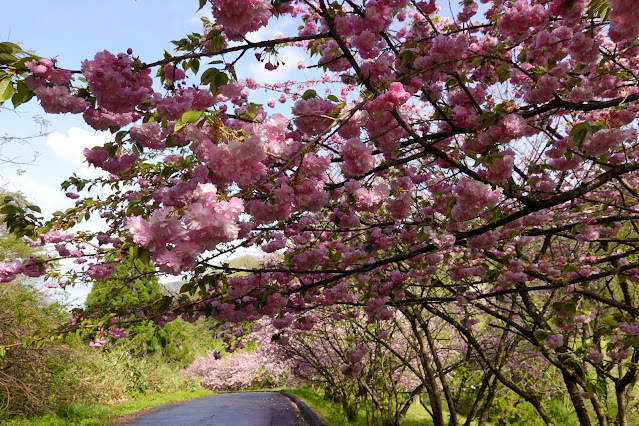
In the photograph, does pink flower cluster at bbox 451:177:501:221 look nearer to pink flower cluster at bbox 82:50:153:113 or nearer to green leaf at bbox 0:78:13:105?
pink flower cluster at bbox 82:50:153:113

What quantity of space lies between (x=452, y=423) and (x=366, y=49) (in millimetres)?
5820

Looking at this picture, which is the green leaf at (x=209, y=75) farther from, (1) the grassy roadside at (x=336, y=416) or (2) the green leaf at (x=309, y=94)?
(1) the grassy roadside at (x=336, y=416)

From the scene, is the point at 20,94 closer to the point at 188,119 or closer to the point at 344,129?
the point at 188,119

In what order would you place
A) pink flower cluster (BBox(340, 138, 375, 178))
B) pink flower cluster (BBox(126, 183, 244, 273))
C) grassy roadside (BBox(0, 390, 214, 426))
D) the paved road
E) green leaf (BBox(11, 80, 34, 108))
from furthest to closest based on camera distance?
1. the paved road
2. grassy roadside (BBox(0, 390, 214, 426))
3. pink flower cluster (BBox(340, 138, 375, 178))
4. green leaf (BBox(11, 80, 34, 108))
5. pink flower cluster (BBox(126, 183, 244, 273))

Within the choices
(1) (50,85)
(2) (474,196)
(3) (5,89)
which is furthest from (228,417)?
(3) (5,89)

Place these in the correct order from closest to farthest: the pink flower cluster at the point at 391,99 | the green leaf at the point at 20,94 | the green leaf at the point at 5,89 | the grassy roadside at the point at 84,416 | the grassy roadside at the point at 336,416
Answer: the green leaf at the point at 5,89, the green leaf at the point at 20,94, the pink flower cluster at the point at 391,99, the grassy roadside at the point at 84,416, the grassy roadside at the point at 336,416

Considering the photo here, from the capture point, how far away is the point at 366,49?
2.93 metres

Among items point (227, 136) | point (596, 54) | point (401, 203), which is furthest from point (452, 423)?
point (227, 136)

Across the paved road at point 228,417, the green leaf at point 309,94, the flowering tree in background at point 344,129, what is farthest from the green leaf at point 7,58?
the paved road at point 228,417

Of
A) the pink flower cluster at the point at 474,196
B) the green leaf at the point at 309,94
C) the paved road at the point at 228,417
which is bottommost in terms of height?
the paved road at the point at 228,417

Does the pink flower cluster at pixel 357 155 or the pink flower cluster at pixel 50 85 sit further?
the pink flower cluster at pixel 357 155

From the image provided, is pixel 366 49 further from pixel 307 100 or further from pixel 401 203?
pixel 401 203

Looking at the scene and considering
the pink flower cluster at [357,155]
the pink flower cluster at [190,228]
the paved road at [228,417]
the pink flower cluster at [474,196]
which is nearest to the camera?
the pink flower cluster at [190,228]

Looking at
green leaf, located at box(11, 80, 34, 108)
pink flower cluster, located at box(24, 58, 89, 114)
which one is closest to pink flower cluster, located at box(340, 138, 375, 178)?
pink flower cluster, located at box(24, 58, 89, 114)
